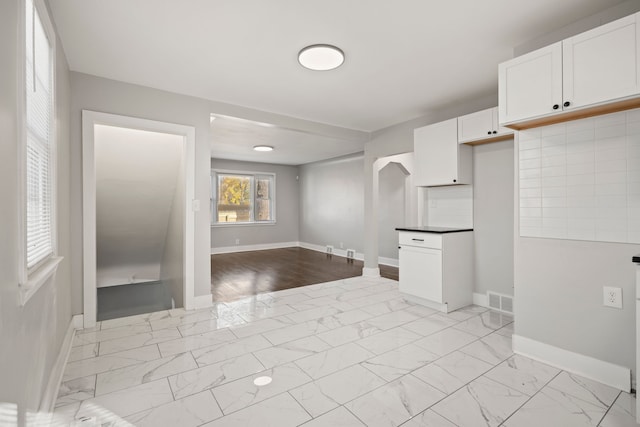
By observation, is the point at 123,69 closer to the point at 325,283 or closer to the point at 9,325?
the point at 9,325

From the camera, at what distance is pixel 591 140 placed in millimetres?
2180

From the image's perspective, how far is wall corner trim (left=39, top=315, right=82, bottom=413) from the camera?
5.61 ft

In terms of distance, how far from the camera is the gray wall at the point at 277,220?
8086 millimetres

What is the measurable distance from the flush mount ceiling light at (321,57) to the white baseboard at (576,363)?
8.99 feet

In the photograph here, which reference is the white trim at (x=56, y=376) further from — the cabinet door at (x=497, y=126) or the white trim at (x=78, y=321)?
the cabinet door at (x=497, y=126)

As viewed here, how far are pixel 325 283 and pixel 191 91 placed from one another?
319 centimetres

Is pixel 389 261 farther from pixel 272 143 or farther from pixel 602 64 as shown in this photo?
pixel 602 64

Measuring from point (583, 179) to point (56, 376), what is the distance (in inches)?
151

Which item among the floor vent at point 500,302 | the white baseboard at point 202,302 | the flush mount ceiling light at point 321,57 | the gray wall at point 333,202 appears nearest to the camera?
the flush mount ceiling light at point 321,57

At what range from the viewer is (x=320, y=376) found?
214cm

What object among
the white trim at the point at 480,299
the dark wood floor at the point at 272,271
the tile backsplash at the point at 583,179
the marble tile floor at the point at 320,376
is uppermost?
the tile backsplash at the point at 583,179

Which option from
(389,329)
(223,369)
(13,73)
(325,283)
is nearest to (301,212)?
(325,283)

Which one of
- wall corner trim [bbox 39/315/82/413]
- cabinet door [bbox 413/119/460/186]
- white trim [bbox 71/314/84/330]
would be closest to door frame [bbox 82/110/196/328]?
white trim [bbox 71/314/84/330]

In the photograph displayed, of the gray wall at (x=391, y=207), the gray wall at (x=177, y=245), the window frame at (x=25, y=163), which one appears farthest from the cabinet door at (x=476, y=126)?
the window frame at (x=25, y=163)
